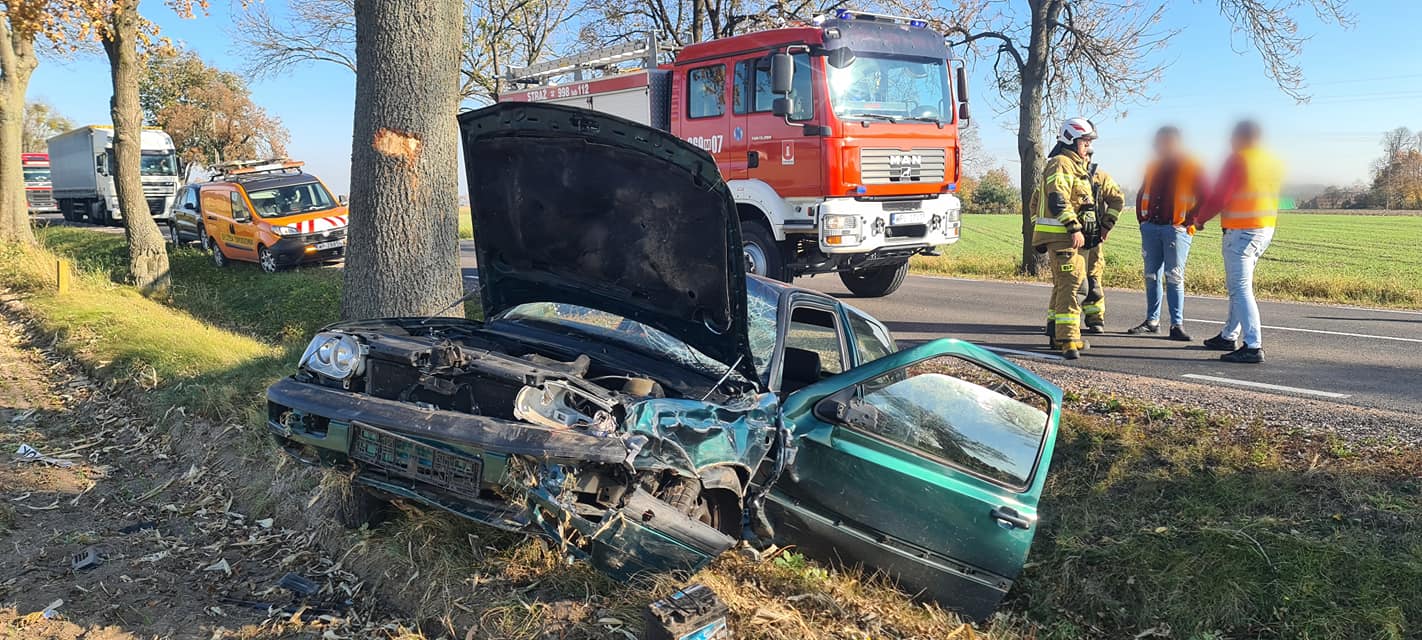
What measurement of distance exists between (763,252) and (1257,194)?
4463 millimetres

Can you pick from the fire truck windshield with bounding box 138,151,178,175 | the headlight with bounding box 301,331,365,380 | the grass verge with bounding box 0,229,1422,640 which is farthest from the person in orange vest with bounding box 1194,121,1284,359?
the fire truck windshield with bounding box 138,151,178,175

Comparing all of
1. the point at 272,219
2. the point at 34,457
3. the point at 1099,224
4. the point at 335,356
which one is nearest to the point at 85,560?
the point at 335,356

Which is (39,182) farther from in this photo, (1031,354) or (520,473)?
(520,473)

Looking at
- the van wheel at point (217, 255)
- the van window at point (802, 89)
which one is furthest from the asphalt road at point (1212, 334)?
the van wheel at point (217, 255)

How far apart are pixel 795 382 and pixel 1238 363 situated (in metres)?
4.76

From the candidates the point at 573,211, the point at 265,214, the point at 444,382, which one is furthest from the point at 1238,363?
the point at 265,214

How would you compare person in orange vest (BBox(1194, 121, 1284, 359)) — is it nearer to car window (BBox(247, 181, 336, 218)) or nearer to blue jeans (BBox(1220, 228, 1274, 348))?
blue jeans (BBox(1220, 228, 1274, 348))

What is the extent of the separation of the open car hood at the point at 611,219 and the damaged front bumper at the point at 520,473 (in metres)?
0.78

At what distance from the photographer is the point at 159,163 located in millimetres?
27188

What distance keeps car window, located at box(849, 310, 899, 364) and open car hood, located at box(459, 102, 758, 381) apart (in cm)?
87

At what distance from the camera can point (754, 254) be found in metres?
9.45

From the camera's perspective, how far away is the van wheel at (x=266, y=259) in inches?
553

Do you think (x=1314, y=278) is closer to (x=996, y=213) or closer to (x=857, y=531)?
(x=857, y=531)

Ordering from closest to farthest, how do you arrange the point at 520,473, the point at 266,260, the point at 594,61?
the point at 520,473
the point at 594,61
the point at 266,260
